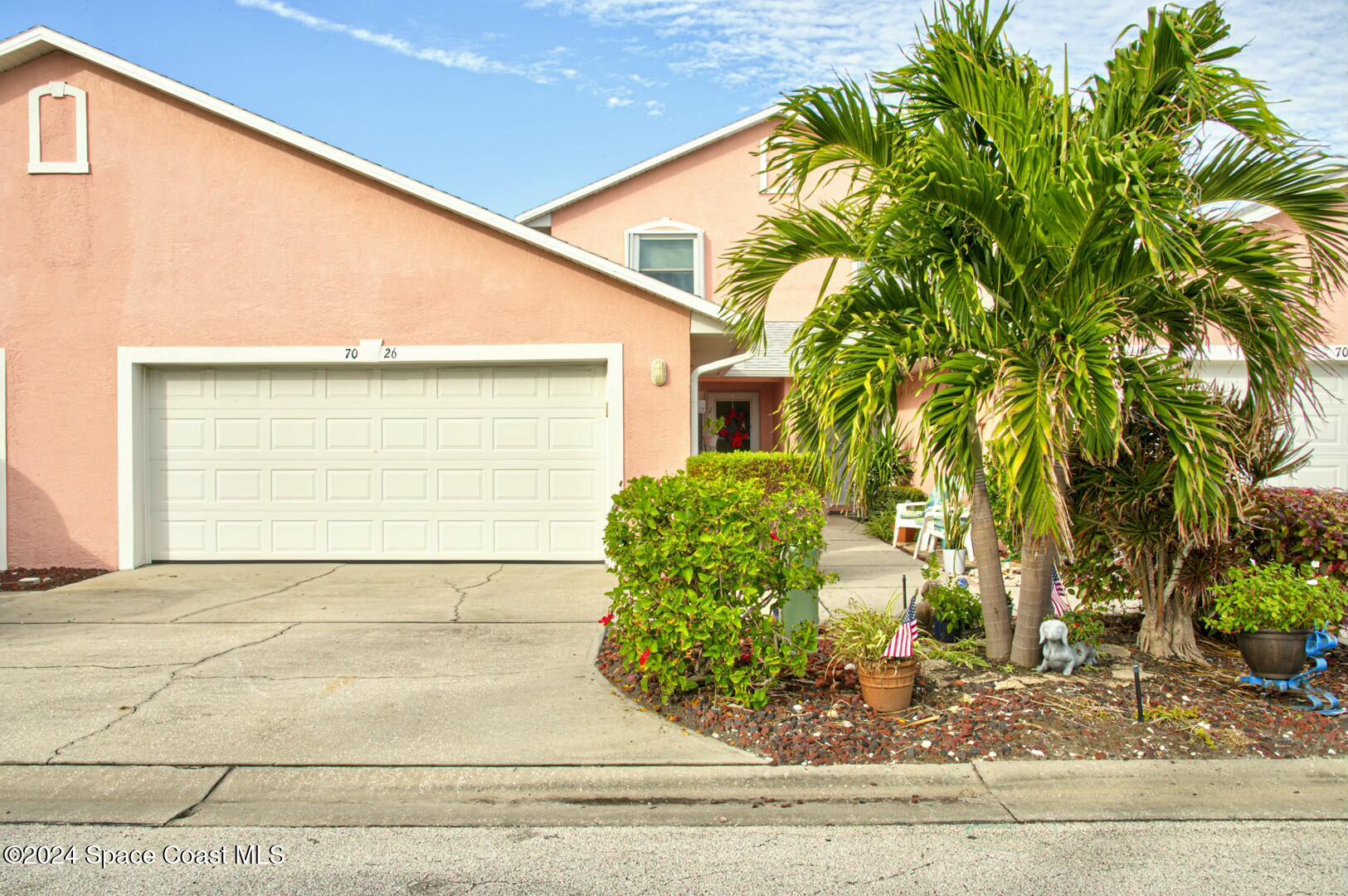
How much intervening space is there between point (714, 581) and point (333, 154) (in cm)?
740

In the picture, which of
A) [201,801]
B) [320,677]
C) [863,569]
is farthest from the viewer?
[863,569]

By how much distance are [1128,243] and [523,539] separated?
23.9ft

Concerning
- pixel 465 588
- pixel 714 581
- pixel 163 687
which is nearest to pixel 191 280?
pixel 465 588

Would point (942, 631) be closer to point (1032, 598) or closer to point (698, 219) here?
point (1032, 598)

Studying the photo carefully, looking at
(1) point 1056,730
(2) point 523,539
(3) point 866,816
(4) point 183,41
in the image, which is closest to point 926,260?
(1) point 1056,730

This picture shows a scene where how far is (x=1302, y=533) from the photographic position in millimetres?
6219

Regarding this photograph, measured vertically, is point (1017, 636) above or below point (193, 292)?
below

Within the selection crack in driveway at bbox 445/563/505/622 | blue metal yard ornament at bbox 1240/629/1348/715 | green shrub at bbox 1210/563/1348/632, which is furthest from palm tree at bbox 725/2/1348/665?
crack in driveway at bbox 445/563/505/622

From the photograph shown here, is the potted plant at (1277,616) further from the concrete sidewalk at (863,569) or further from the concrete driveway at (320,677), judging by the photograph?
the concrete driveway at (320,677)

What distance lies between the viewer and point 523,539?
1111 cm

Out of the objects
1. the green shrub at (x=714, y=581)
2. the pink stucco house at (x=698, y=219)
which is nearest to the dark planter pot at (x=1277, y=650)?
the green shrub at (x=714, y=581)

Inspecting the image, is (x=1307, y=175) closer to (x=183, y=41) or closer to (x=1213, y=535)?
(x=1213, y=535)

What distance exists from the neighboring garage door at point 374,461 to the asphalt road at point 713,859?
6775 millimetres

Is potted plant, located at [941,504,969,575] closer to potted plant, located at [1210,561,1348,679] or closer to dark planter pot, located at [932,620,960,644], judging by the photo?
dark planter pot, located at [932,620,960,644]
